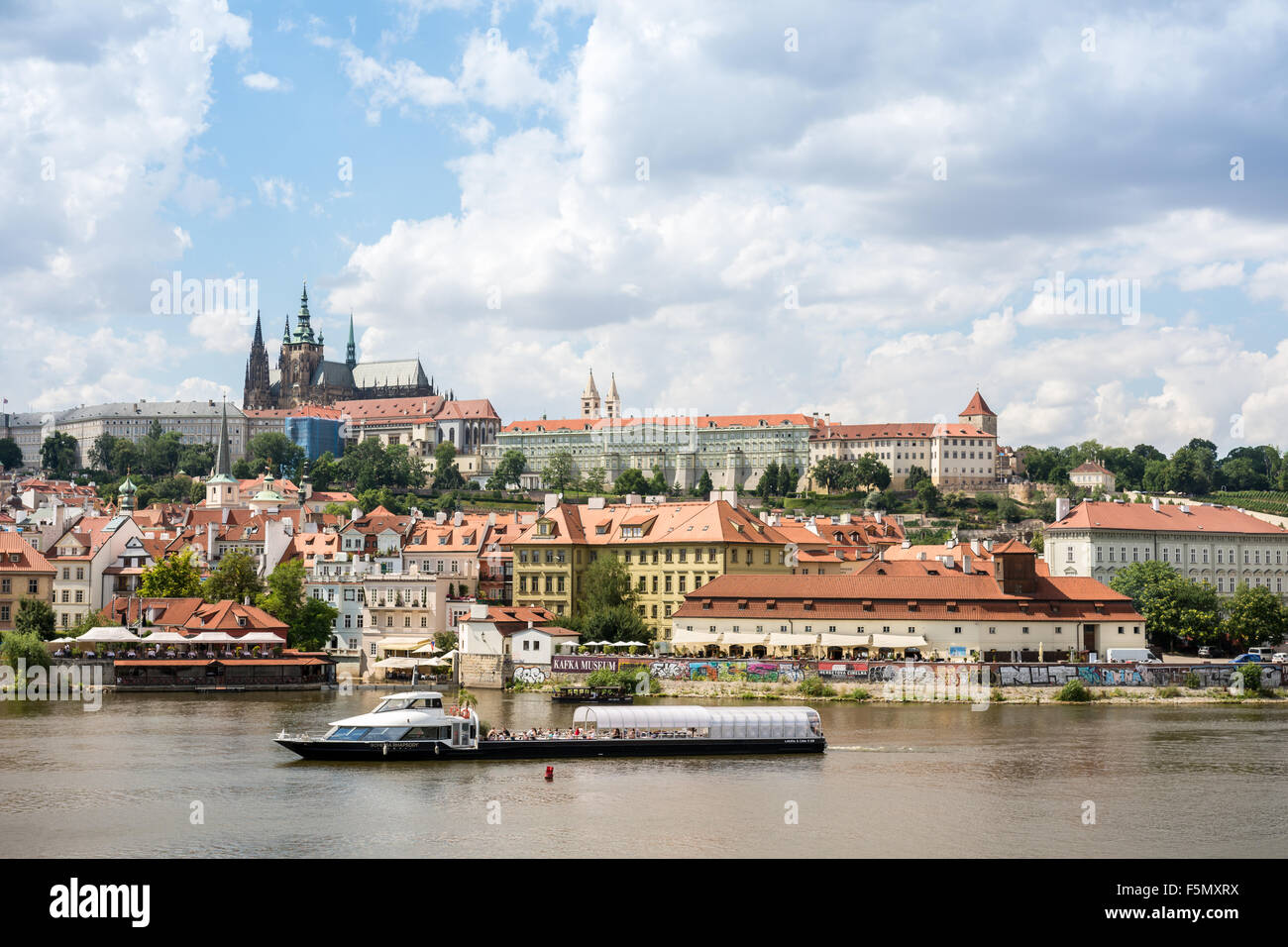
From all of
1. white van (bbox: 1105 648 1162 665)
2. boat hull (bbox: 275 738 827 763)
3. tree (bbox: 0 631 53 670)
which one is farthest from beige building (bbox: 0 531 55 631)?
white van (bbox: 1105 648 1162 665)

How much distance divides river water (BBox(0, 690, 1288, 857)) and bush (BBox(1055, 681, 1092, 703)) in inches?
331

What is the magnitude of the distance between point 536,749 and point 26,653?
32.3 m

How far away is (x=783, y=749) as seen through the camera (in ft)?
150

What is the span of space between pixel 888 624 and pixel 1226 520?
39.6 metres

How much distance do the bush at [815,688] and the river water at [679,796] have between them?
31.1ft

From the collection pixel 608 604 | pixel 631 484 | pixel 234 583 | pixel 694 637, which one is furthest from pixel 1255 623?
pixel 631 484

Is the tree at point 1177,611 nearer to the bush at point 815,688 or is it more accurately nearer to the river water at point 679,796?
the bush at point 815,688

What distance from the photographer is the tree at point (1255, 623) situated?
2864 inches

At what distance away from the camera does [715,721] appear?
4672cm

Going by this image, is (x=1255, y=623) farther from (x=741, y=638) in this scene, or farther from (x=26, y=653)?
(x=26, y=653)

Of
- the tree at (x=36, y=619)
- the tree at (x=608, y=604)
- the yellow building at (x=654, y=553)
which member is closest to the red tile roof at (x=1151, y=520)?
the yellow building at (x=654, y=553)

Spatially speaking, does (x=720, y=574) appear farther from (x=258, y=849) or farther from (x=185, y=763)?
(x=258, y=849)

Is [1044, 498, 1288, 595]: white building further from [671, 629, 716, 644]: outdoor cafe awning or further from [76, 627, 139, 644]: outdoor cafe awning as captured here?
[76, 627, 139, 644]: outdoor cafe awning
